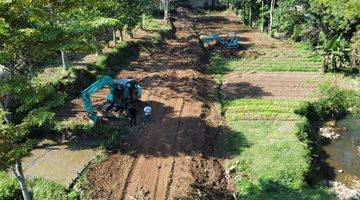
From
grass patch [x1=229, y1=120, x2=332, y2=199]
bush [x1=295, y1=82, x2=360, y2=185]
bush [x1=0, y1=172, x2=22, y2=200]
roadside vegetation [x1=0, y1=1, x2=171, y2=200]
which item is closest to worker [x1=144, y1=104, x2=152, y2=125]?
roadside vegetation [x1=0, y1=1, x2=171, y2=200]

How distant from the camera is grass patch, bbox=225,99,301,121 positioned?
85.5 ft

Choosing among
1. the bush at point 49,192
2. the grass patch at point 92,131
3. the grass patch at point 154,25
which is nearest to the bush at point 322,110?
the grass patch at point 92,131

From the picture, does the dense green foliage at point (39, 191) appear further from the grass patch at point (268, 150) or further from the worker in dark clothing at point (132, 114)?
the grass patch at point (268, 150)

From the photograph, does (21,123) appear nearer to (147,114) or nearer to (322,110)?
(147,114)

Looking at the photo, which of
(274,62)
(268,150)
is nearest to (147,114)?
(268,150)

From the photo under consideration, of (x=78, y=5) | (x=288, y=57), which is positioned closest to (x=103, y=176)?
(x=78, y=5)

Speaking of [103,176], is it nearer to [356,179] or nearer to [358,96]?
[356,179]

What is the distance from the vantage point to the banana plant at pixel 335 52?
33.4m

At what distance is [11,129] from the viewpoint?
43.1ft

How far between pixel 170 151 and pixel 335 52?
60.2 ft

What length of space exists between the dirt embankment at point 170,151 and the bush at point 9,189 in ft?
9.97

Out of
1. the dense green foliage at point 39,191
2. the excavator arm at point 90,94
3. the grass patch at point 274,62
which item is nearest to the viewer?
the dense green foliage at point 39,191

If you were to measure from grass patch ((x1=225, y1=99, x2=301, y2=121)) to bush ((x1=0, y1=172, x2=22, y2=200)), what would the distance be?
1324 centimetres

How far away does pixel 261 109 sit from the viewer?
1070 inches
